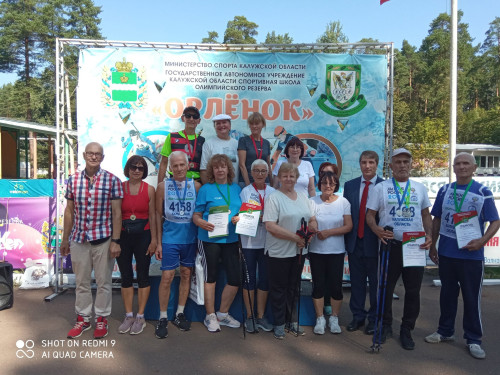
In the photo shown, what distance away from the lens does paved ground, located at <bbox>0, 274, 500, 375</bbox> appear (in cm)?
335

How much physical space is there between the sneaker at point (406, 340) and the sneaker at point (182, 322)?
2.13 meters

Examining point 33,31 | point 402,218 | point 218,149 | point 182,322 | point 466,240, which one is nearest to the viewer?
point 466,240

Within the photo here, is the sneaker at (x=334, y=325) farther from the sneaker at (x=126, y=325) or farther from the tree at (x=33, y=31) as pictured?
the tree at (x=33, y=31)

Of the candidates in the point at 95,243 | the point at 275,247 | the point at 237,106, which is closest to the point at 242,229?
the point at 275,247

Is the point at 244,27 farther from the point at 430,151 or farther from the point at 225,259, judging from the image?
the point at 225,259

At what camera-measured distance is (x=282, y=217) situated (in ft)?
12.5

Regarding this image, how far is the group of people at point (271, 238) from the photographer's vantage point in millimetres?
3713

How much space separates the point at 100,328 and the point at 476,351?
11.7ft

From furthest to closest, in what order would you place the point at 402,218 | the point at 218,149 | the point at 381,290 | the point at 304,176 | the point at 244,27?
the point at 244,27 < the point at 218,149 < the point at 304,176 < the point at 381,290 < the point at 402,218

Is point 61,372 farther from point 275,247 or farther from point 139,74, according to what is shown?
point 139,74

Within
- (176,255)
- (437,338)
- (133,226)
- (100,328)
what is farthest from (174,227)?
(437,338)

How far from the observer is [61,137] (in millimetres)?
5438

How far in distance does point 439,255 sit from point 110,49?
4.99 m

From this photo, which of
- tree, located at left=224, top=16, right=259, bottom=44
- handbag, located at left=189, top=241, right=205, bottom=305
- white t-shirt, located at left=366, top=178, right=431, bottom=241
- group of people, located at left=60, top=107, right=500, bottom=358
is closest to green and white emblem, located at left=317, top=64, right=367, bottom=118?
group of people, located at left=60, top=107, right=500, bottom=358
